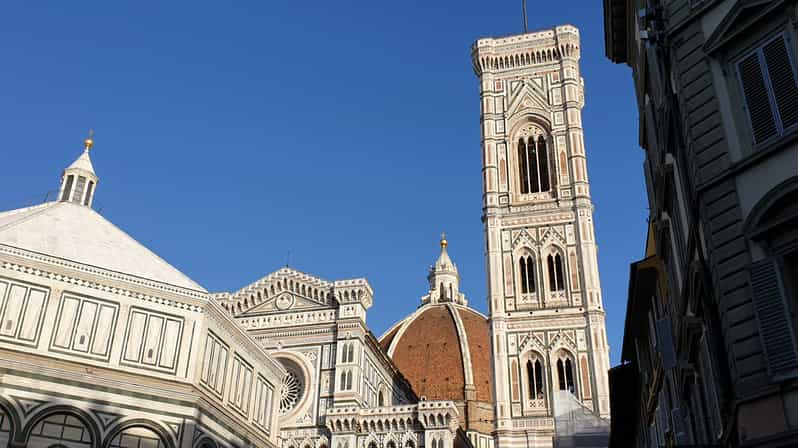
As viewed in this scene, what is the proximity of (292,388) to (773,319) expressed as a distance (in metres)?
34.2

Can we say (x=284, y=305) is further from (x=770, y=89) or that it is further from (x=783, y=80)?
(x=783, y=80)

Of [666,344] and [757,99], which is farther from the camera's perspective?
[666,344]

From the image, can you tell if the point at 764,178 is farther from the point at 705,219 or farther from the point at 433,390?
the point at 433,390

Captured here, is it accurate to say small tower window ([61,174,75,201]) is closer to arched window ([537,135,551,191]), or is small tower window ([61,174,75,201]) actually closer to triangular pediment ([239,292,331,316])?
triangular pediment ([239,292,331,316])

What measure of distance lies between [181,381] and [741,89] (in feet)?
60.7

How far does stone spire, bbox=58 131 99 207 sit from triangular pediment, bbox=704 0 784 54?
2554 cm

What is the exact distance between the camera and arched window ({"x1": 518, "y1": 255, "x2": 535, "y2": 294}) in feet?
160

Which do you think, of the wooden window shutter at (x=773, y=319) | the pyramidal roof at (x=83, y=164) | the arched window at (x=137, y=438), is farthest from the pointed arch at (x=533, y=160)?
the wooden window shutter at (x=773, y=319)

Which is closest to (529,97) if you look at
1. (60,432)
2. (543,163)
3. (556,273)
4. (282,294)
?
(543,163)

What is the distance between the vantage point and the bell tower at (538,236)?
45.4 metres

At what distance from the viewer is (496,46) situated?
2249 inches

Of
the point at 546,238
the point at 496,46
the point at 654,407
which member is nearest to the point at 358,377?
the point at 546,238

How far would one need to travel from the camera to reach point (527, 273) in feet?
161

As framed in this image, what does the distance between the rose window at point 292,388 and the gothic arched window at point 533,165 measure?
2051 centimetres
